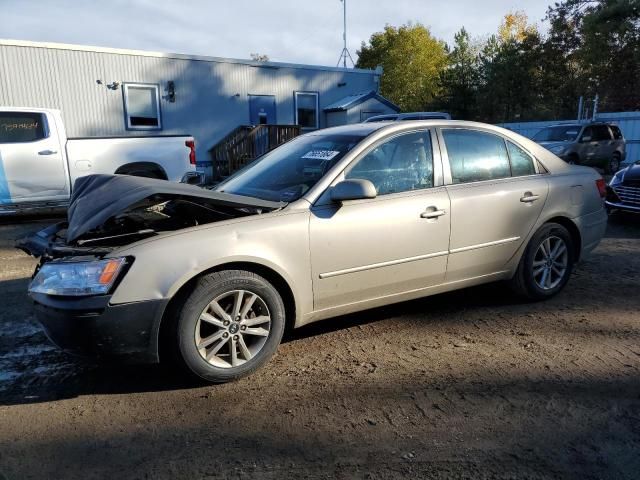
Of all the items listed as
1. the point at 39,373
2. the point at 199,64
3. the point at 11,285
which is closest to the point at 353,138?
the point at 39,373

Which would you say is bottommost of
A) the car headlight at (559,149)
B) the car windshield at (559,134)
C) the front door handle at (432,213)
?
the front door handle at (432,213)

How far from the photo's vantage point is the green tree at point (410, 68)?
41.4m

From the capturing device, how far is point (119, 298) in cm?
282

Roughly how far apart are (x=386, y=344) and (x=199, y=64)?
14.6m

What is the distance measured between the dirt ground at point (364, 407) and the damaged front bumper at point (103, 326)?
1.17 ft

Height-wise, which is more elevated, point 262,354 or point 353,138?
point 353,138

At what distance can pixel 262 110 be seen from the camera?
57.9ft

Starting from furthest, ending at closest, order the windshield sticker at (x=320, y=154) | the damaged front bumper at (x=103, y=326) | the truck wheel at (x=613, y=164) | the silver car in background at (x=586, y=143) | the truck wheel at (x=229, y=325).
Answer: the truck wheel at (x=613, y=164) → the silver car in background at (x=586, y=143) → the windshield sticker at (x=320, y=154) → the truck wheel at (x=229, y=325) → the damaged front bumper at (x=103, y=326)

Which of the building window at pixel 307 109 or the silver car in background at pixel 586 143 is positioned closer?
the silver car in background at pixel 586 143

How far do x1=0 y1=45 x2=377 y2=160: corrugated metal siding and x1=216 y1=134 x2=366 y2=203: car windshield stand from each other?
12182mm

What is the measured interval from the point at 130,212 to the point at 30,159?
614cm

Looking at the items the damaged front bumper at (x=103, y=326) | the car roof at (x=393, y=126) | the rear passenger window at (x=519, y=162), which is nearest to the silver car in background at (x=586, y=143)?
the rear passenger window at (x=519, y=162)

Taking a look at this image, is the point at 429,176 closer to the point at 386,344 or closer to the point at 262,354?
the point at 386,344

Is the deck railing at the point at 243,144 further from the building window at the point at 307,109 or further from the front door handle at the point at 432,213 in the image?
the front door handle at the point at 432,213
